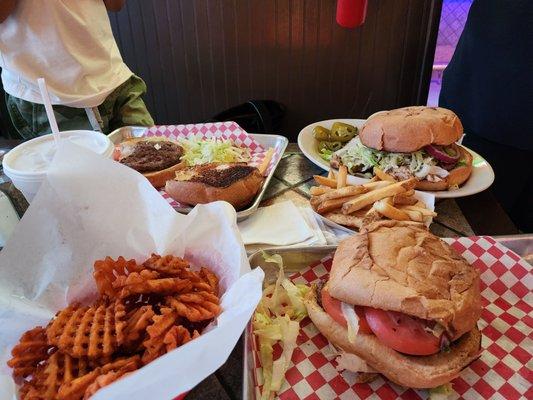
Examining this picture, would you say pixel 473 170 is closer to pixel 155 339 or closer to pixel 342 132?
pixel 342 132

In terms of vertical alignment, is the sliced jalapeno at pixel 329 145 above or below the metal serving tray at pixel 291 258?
below

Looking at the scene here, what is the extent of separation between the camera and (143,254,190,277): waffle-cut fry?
3.15 ft

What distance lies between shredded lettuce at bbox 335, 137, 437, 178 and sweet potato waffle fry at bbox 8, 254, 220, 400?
1288mm

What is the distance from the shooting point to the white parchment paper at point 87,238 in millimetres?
1011

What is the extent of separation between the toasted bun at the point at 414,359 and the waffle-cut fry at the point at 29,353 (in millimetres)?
705

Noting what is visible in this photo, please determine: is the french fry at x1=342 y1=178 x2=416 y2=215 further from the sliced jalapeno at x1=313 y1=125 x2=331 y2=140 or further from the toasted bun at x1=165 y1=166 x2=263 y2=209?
the sliced jalapeno at x1=313 y1=125 x2=331 y2=140

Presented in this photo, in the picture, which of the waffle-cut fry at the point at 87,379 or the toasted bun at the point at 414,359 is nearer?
the waffle-cut fry at the point at 87,379

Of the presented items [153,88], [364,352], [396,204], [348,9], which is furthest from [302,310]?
[153,88]

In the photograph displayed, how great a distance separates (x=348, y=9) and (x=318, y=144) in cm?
74

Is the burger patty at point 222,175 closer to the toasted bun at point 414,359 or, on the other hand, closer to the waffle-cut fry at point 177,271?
the waffle-cut fry at point 177,271

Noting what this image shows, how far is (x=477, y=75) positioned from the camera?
8.64 feet

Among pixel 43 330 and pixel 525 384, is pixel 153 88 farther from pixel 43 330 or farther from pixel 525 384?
pixel 525 384

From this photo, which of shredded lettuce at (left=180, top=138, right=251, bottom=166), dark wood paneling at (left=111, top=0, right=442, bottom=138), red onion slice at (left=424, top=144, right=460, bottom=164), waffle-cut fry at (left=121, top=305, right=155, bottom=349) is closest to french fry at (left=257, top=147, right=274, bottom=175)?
shredded lettuce at (left=180, top=138, right=251, bottom=166)

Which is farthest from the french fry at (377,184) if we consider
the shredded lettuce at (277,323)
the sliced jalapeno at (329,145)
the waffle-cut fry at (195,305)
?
the waffle-cut fry at (195,305)
